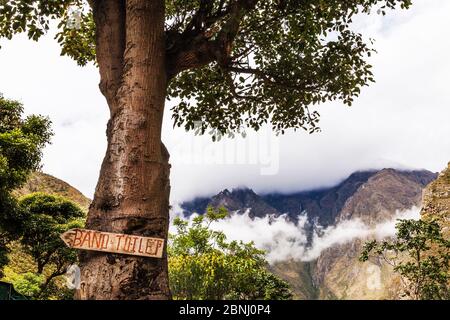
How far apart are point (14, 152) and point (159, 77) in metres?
17.3

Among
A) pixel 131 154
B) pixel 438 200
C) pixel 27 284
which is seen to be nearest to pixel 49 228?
pixel 27 284

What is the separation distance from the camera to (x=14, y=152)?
65.4 ft

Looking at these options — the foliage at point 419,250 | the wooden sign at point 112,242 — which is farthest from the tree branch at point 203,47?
the foliage at point 419,250

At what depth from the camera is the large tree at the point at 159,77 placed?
443 cm

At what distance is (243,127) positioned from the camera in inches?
380

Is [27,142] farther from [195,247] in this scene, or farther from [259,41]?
[259,41]

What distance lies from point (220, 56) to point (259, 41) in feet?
11.3

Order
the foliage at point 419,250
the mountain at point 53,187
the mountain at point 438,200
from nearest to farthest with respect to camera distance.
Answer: the foliage at point 419,250 → the mountain at point 53,187 → the mountain at point 438,200

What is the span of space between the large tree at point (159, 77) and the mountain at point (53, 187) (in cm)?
5404

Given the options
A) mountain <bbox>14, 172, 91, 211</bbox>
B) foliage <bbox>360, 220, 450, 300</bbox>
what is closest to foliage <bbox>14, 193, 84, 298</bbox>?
foliage <bbox>360, 220, 450, 300</bbox>

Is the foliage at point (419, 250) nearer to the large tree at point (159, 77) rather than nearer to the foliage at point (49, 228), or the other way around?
the large tree at point (159, 77)

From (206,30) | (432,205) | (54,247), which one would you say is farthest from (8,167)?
(432,205)

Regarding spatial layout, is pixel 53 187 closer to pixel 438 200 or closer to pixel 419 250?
pixel 419 250

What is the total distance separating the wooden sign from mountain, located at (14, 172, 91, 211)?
58.0 metres
